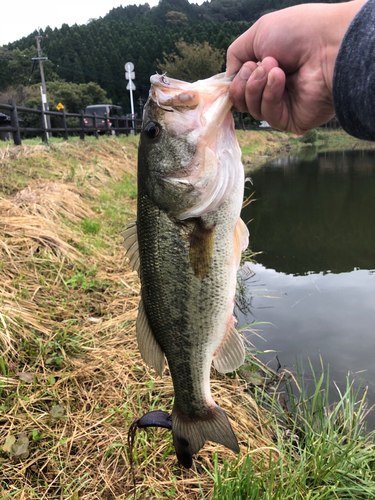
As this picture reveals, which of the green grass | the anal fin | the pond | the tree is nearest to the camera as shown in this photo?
the anal fin

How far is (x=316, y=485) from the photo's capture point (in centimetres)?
221

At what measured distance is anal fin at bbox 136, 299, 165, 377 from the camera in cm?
167

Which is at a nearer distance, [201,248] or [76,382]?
[201,248]

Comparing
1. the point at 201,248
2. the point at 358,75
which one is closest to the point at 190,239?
the point at 201,248

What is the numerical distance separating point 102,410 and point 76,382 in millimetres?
328

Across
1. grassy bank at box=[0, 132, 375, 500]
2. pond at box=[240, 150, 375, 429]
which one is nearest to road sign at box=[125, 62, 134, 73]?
pond at box=[240, 150, 375, 429]

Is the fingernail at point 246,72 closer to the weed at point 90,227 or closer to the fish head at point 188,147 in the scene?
the fish head at point 188,147

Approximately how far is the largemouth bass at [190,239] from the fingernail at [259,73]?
0.48 feet

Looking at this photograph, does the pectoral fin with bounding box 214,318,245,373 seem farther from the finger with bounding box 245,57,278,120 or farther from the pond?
the pond

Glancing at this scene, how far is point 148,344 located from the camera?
5.53ft

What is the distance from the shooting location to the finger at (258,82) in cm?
144

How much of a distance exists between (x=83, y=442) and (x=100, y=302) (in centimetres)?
199

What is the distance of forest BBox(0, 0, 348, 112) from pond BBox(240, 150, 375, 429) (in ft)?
116

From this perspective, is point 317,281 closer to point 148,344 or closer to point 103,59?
point 148,344
